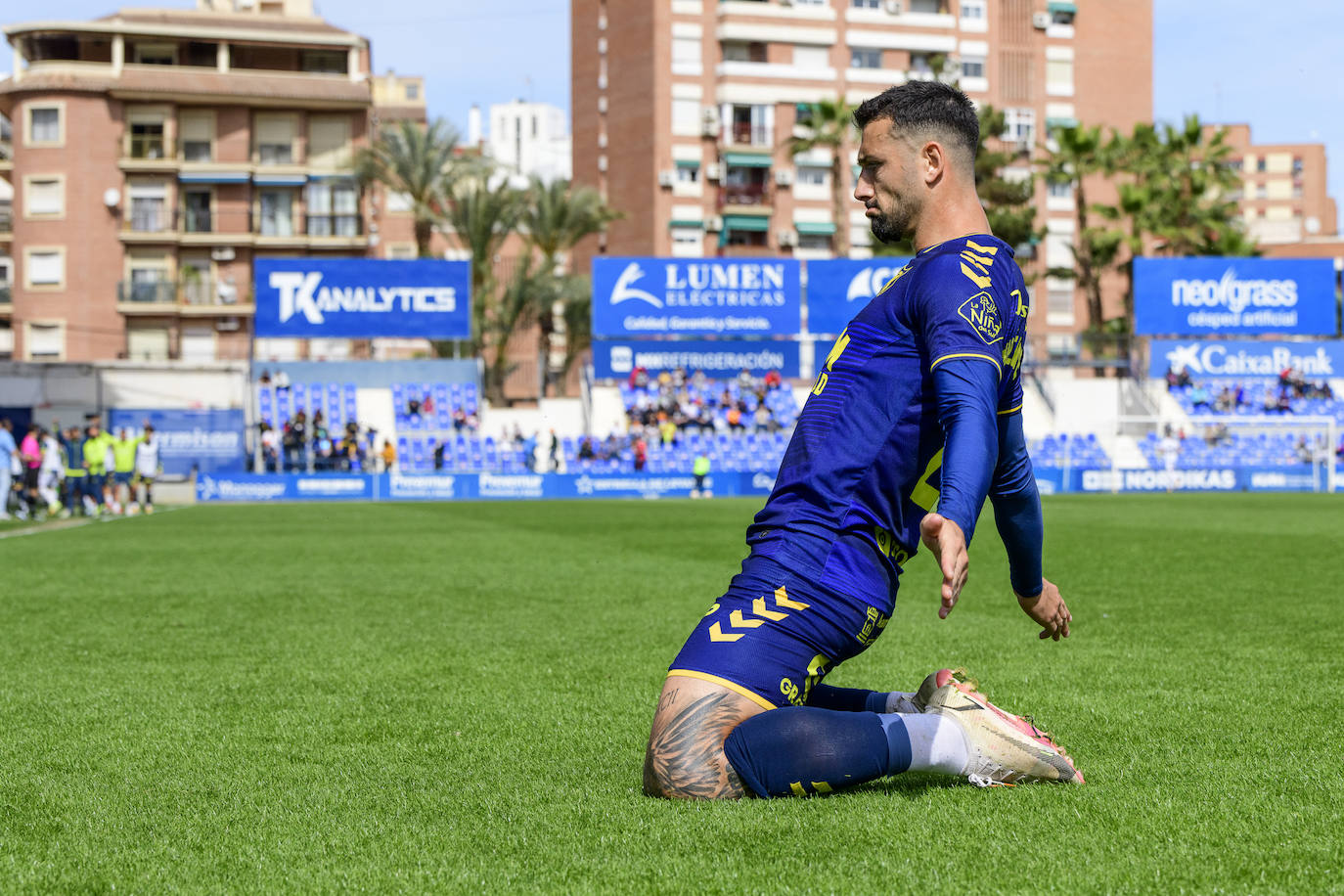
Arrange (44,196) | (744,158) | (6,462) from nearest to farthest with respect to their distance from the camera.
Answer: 1. (6,462)
2. (44,196)
3. (744,158)

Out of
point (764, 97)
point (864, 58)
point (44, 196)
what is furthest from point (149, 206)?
point (864, 58)

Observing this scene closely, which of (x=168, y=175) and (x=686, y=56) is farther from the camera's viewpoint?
(x=686, y=56)

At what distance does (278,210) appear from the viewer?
5803cm

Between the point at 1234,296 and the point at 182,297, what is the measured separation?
130 ft

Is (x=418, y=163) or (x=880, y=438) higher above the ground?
(x=418, y=163)

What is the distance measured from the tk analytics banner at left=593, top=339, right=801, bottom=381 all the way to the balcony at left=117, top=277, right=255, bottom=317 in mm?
19020

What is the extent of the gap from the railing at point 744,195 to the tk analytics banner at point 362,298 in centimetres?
2510

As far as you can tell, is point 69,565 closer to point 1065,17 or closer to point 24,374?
point 24,374

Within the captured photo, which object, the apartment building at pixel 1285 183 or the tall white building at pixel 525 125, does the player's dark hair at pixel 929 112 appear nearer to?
the apartment building at pixel 1285 183

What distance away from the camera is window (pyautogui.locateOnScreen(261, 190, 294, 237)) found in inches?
2282

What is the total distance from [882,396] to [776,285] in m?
41.1

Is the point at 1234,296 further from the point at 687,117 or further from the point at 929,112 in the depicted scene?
the point at 929,112

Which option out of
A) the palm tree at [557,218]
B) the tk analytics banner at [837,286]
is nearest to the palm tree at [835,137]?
the palm tree at [557,218]

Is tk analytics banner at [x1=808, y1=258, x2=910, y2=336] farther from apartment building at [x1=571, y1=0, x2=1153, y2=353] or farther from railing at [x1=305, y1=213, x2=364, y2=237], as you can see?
railing at [x1=305, y1=213, x2=364, y2=237]
